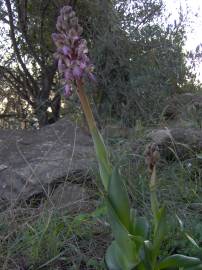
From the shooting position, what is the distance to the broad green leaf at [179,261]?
1687mm

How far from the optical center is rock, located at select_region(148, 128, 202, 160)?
3.45 m

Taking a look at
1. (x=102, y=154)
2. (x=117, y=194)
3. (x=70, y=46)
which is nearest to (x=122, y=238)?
(x=117, y=194)

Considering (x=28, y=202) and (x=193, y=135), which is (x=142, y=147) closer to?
(x=193, y=135)

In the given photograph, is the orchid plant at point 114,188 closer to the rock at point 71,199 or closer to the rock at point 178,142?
the rock at point 71,199

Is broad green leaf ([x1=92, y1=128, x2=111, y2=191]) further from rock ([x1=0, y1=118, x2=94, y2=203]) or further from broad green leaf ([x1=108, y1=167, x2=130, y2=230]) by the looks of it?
rock ([x1=0, y1=118, x2=94, y2=203])

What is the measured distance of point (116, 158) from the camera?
10.4ft

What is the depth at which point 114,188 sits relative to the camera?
5.43ft

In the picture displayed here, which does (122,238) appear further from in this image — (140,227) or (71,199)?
(71,199)

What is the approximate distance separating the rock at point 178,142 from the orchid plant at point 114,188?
A: 65.3 inches

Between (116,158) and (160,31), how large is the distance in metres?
2.58

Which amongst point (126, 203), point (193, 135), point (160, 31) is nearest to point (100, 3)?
point (160, 31)

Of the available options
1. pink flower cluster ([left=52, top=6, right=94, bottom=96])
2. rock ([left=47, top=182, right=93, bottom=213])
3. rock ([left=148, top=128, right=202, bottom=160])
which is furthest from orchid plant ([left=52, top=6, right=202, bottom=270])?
rock ([left=148, top=128, right=202, bottom=160])

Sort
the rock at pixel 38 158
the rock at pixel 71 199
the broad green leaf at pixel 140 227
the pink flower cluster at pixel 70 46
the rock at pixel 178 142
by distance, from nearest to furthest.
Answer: the pink flower cluster at pixel 70 46 < the broad green leaf at pixel 140 227 < the rock at pixel 71 199 < the rock at pixel 38 158 < the rock at pixel 178 142

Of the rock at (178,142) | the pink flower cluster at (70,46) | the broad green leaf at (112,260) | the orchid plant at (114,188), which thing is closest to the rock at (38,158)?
the rock at (178,142)
